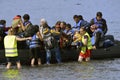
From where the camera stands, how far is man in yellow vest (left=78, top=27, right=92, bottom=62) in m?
23.7

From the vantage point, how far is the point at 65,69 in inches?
891

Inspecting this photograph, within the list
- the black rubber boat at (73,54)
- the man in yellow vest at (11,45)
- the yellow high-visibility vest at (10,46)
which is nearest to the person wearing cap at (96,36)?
the black rubber boat at (73,54)

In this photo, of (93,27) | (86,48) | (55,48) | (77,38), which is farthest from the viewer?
(93,27)

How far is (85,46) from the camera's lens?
2377 cm

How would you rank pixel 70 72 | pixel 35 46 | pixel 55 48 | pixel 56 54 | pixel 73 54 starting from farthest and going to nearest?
pixel 73 54, pixel 56 54, pixel 55 48, pixel 35 46, pixel 70 72

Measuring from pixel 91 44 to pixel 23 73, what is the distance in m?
3.68

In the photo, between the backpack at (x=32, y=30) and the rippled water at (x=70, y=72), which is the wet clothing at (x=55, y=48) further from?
the backpack at (x=32, y=30)

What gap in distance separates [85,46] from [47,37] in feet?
5.28

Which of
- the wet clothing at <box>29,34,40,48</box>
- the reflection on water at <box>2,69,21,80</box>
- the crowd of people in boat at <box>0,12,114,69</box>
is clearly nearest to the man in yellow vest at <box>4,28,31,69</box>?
the crowd of people in boat at <box>0,12,114,69</box>

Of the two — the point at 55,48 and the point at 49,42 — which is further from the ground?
the point at 49,42

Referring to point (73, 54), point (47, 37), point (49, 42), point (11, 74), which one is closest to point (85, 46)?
point (73, 54)

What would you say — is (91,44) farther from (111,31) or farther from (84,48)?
(111,31)

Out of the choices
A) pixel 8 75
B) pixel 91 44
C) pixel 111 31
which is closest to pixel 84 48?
pixel 91 44

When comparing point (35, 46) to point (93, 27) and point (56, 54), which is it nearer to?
point (56, 54)
